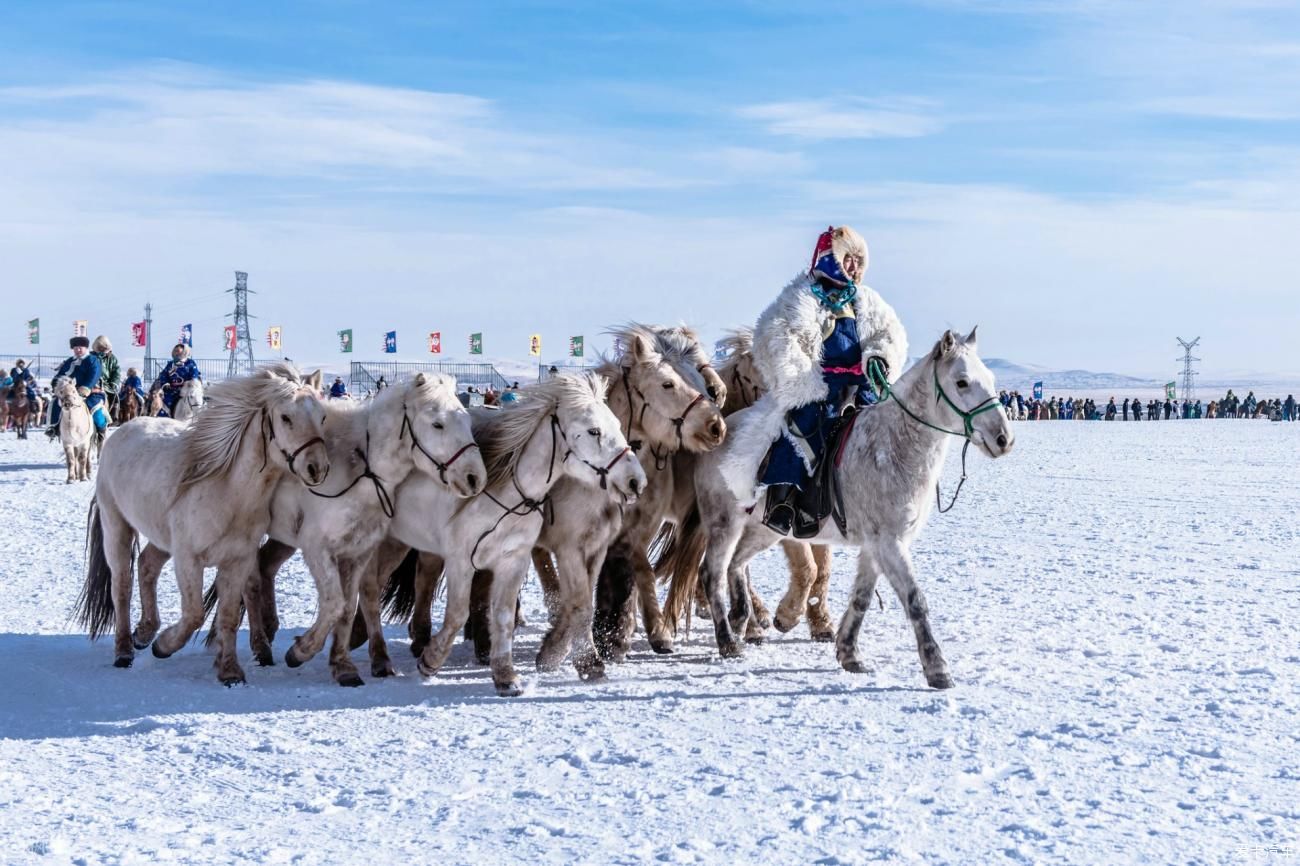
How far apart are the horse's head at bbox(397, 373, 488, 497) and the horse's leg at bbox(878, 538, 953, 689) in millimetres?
2144

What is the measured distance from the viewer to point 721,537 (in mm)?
8031

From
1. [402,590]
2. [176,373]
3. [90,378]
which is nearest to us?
[402,590]

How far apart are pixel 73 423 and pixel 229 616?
1377 cm

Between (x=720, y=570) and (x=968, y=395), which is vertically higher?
(x=968, y=395)

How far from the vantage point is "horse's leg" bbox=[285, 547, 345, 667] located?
23.0 feet

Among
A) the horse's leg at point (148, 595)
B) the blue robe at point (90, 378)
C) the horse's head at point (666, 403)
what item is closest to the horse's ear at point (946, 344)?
the horse's head at point (666, 403)

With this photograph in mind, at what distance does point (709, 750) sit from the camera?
5.74m

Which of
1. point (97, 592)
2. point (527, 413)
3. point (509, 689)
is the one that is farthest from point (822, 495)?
point (97, 592)

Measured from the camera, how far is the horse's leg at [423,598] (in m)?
7.89

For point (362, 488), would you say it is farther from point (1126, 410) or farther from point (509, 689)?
point (1126, 410)

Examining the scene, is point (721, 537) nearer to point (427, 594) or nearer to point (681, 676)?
point (681, 676)

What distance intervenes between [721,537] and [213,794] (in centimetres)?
363

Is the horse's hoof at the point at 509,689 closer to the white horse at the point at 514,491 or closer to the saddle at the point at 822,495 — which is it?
the white horse at the point at 514,491

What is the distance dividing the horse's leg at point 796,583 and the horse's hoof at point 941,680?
1.81 metres
